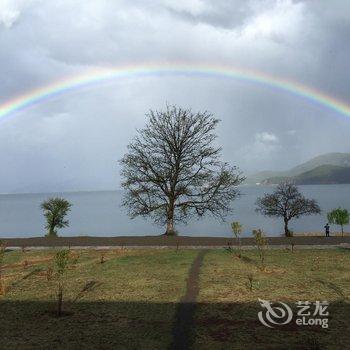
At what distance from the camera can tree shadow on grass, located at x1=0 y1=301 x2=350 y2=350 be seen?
1255cm

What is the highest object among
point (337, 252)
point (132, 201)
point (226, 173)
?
point (226, 173)

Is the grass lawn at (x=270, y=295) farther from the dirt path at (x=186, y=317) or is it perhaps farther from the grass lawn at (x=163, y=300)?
the dirt path at (x=186, y=317)

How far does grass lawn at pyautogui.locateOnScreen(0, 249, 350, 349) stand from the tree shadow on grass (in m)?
0.03

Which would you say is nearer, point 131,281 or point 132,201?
point 131,281

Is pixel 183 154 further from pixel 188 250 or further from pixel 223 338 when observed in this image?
pixel 223 338

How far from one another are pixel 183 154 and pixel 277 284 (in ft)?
87.3

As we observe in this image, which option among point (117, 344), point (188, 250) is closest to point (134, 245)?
point (188, 250)

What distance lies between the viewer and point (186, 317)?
14.9 meters

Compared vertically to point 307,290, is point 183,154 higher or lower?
higher

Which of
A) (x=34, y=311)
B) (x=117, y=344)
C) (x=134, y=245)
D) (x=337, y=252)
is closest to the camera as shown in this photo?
(x=117, y=344)

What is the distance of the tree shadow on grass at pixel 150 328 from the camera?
12.5m

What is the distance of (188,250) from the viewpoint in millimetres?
32344

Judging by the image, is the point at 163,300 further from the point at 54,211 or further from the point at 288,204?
the point at 288,204

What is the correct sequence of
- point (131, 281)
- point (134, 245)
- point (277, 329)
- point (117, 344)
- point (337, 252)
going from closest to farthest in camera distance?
point (117, 344) < point (277, 329) < point (131, 281) < point (337, 252) < point (134, 245)
